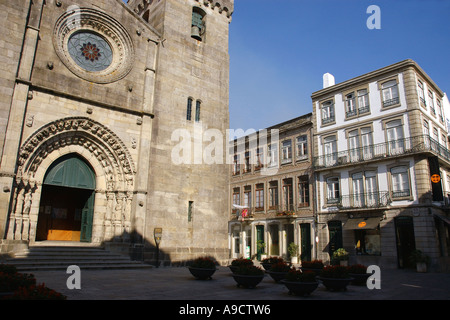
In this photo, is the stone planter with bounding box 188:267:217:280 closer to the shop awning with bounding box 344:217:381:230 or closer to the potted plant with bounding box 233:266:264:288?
the potted plant with bounding box 233:266:264:288

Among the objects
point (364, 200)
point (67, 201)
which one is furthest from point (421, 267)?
point (67, 201)

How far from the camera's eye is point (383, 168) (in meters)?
23.7

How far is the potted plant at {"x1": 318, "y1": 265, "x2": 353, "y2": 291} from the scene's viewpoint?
9.34 metres

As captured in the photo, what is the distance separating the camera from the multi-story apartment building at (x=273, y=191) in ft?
93.9

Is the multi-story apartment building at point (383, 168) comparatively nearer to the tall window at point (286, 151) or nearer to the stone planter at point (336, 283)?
the tall window at point (286, 151)

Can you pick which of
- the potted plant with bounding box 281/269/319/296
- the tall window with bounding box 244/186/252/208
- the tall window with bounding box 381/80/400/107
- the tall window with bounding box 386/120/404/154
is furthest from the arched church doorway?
the tall window with bounding box 381/80/400/107

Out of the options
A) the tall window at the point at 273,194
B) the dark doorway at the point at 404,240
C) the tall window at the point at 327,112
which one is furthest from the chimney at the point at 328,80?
the dark doorway at the point at 404,240

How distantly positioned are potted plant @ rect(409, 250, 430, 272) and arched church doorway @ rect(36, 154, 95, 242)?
18.0 meters

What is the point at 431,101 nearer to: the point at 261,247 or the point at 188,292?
the point at 261,247

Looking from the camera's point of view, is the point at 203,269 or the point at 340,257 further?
the point at 340,257

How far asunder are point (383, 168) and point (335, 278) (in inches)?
649

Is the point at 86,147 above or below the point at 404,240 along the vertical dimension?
above

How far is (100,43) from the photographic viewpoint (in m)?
17.2
